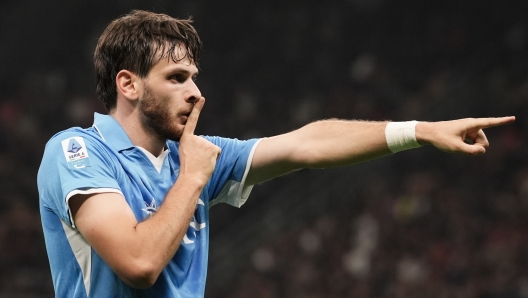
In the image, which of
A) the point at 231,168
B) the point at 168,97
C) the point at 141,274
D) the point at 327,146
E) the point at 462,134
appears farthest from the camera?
the point at 231,168

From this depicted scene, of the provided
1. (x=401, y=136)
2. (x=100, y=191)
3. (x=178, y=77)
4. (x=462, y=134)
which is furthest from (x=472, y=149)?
(x=100, y=191)

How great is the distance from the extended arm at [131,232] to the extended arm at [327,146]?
0.58 meters

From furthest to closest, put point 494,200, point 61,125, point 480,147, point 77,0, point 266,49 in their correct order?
point 77,0, point 266,49, point 61,125, point 494,200, point 480,147

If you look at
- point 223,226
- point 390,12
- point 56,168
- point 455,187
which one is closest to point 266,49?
point 390,12

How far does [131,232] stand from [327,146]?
926mm

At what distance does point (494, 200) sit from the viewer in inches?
372

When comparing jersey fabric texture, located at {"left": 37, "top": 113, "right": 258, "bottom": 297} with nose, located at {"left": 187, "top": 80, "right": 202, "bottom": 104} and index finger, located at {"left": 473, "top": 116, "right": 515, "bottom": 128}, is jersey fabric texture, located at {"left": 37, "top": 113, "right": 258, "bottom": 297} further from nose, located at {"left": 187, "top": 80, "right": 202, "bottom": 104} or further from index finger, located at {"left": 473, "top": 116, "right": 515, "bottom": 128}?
index finger, located at {"left": 473, "top": 116, "right": 515, "bottom": 128}

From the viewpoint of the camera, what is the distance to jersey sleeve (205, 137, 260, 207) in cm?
335

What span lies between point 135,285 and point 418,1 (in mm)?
10835

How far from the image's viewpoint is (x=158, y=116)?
10.2 ft

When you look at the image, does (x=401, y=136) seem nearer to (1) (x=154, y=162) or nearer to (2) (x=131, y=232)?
(1) (x=154, y=162)

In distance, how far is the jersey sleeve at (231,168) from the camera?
3.35 m

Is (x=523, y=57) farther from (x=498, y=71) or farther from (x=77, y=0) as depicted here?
(x=77, y=0)

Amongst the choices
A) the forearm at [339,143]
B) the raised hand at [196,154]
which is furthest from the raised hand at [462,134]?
the raised hand at [196,154]
